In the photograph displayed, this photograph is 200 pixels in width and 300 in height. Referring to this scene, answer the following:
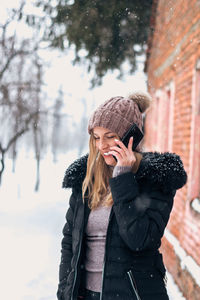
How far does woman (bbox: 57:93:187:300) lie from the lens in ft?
6.15

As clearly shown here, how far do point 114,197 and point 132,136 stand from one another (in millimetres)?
387

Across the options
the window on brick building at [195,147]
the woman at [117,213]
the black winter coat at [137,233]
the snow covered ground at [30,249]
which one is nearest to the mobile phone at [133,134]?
the woman at [117,213]

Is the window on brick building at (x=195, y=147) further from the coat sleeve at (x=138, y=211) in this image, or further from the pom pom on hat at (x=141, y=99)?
the coat sleeve at (x=138, y=211)

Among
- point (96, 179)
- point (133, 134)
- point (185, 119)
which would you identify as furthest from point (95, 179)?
point (185, 119)

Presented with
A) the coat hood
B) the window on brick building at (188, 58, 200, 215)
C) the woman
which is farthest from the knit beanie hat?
the window on brick building at (188, 58, 200, 215)

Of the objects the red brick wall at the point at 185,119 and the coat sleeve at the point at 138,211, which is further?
the red brick wall at the point at 185,119

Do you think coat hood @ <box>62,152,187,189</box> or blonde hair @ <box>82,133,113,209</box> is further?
blonde hair @ <box>82,133,113,209</box>

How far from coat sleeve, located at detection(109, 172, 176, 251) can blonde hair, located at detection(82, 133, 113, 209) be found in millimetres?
225

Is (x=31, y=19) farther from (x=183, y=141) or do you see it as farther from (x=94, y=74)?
(x=183, y=141)

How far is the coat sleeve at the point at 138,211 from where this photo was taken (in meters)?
1.82

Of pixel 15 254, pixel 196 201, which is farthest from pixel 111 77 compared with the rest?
pixel 196 201

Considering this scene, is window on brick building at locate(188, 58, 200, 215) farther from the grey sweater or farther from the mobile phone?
the grey sweater

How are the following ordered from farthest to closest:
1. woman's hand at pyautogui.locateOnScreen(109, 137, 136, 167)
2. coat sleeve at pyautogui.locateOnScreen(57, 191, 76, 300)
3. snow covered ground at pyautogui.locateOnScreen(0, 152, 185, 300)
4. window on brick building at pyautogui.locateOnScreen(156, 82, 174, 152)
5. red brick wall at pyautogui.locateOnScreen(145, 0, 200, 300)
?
window on brick building at pyautogui.locateOnScreen(156, 82, 174, 152), snow covered ground at pyautogui.locateOnScreen(0, 152, 185, 300), red brick wall at pyautogui.locateOnScreen(145, 0, 200, 300), coat sleeve at pyautogui.locateOnScreen(57, 191, 76, 300), woman's hand at pyautogui.locateOnScreen(109, 137, 136, 167)

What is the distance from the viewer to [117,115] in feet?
6.92
